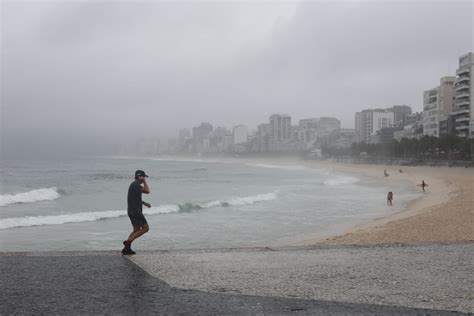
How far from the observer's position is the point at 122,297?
5.21 meters

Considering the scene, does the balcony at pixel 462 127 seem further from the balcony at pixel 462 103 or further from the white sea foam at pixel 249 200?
the white sea foam at pixel 249 200

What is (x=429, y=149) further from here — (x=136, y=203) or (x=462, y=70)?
(x=136, y=203)

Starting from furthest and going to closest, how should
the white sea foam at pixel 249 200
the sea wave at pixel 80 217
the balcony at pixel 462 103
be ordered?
the balcony at pixel 462 103 → the white sea foam at pixel 249 200 → the sea wave at pixel 80 217

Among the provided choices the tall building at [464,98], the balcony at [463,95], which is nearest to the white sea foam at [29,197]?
the tall building at [464,98]

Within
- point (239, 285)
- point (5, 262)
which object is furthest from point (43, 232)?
point (239, 285)

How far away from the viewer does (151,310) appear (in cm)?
476

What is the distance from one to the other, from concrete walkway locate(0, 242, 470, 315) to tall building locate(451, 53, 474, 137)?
8752 centimetres

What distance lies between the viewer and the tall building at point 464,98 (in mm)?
85412

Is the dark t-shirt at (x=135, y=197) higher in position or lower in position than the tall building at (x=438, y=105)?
lower

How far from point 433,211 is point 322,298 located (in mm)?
17777

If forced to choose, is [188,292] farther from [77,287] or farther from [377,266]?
[377,266]

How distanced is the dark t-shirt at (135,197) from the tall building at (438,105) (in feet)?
330

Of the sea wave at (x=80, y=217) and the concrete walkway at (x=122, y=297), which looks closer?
the concrete walkway at (x=122, y=297)

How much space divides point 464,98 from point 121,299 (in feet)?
308
